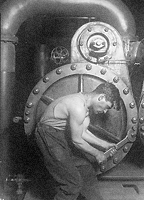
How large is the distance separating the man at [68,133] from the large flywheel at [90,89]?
0.33m

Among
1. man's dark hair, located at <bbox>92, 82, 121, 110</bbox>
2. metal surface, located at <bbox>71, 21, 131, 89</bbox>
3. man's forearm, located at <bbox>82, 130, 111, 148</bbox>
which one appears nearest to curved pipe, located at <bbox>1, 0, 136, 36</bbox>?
metal surface, located at <bbox>71, 21, 131, 89</bbox>

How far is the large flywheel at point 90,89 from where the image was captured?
2.93m

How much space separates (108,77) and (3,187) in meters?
1.53

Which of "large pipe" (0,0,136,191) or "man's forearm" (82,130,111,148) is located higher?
"large pipe" (0,0,136,191)

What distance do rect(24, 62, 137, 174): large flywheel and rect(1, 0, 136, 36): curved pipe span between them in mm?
586

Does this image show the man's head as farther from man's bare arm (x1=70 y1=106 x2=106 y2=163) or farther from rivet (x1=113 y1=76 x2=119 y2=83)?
rivet (x1=113 y1=76 x2=119 y2=83)

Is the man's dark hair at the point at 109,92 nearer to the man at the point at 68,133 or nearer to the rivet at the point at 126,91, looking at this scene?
the man at the point at 68,133

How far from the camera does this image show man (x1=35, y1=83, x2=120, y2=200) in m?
2.47

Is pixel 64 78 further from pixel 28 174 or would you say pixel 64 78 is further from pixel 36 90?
pixel 28 174

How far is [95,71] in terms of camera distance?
2928 millimetres

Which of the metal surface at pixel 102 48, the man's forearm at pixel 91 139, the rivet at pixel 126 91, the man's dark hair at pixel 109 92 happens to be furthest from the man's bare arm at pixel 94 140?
the metal surface at pixel 102 48

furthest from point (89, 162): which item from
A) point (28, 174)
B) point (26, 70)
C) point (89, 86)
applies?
point (26, 70)

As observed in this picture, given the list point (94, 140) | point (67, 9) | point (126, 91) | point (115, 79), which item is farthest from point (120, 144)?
point (67, 9)

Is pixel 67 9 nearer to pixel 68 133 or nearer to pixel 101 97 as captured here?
pixel 101 97
